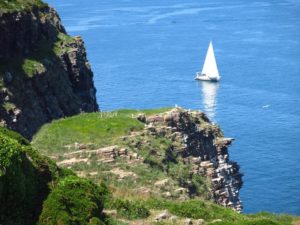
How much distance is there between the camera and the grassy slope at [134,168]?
90.6ft

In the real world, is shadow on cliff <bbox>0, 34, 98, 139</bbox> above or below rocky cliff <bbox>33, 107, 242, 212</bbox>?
above

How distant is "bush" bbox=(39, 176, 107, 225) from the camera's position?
73.9 feet

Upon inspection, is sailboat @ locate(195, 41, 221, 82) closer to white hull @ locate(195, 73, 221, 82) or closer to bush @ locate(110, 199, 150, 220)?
white hull @ locate(195, 73, 221, 82)

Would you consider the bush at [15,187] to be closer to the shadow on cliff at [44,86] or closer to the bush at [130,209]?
the bush at [130,209]

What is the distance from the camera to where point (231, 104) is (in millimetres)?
132125

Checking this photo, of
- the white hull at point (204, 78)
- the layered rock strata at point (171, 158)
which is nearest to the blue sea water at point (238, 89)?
the white hull at point (204, 78)

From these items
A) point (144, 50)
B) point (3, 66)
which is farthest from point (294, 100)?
point (3, 66)

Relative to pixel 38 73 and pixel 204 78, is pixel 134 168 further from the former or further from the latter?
pixel 204 78

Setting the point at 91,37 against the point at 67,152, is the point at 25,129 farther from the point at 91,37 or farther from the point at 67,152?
the point at 91,37

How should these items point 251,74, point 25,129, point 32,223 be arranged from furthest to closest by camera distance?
point 251,74, point 25,129, point 32,223

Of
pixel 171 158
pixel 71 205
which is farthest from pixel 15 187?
pixel 171 158

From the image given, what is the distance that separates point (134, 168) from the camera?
136 ft

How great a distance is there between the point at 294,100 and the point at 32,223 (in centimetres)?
11270

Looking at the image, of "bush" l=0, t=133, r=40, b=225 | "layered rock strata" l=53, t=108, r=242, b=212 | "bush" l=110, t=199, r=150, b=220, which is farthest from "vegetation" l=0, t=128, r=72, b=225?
"layered rock strata" l=53, t=108, r=242, b=212
